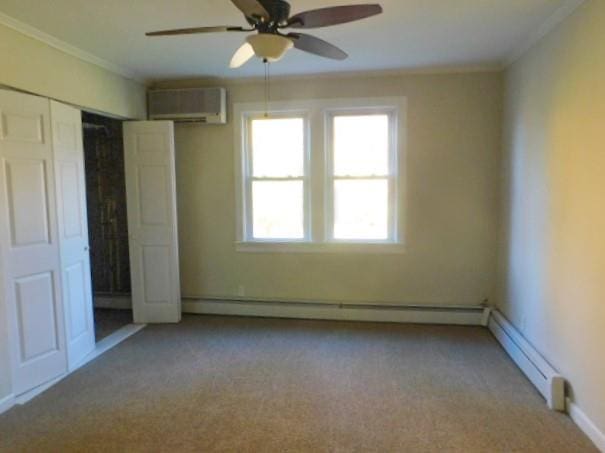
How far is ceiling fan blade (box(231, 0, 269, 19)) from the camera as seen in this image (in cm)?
190

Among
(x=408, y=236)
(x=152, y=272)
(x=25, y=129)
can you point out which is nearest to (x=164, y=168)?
(x=152, y=272)

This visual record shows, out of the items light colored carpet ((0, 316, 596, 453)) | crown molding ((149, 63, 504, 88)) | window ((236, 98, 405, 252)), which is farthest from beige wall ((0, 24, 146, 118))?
light colored carpet ((0, 316, 596, 453))

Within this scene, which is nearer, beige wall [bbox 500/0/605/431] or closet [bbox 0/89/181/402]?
beige wall [bbox 500/0/605/431]

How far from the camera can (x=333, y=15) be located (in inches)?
79.4

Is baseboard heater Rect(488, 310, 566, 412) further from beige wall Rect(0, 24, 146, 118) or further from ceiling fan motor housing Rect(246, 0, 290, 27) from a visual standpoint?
beige wall Rect(0, 24, 146, 118)

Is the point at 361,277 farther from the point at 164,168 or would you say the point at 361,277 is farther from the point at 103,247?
the point at 103,247

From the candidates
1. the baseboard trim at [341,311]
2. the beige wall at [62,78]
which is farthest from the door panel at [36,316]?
the baseboard trim at [341,311]

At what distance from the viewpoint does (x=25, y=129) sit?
116 inches

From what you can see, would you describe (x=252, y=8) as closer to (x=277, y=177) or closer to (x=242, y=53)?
(x=242, y=53)

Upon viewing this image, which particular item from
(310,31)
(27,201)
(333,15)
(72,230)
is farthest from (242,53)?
(72,230)

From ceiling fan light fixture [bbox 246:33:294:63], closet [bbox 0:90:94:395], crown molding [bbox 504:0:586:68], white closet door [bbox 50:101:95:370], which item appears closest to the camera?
ceiling fan light fixture [bbox 246:33:294:63]

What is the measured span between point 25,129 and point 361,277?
330 centimetres

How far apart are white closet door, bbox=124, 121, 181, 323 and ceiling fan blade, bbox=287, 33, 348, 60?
2.29 metres

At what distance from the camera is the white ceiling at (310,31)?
2641 mm
